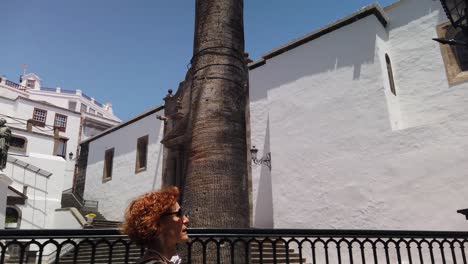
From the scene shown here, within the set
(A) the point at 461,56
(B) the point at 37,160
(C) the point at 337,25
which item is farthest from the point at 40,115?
(A) the point at 461,56

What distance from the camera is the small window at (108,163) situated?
67.6 ft

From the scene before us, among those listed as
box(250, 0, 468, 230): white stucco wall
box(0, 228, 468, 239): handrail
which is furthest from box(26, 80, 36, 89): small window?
box(0, 228, 468, 239): handrail

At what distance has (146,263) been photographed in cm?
176

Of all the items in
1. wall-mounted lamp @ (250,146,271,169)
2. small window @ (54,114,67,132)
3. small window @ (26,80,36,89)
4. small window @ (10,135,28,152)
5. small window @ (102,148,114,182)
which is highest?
small window @ (26,80,36,89)

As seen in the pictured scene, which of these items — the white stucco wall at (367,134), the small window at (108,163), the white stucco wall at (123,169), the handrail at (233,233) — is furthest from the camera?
the small window at (108,163)

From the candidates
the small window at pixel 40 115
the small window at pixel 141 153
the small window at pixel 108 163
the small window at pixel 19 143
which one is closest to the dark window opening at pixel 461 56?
the small window at pixel 141 153

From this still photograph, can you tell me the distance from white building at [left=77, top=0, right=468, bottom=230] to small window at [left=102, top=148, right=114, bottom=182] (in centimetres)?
1016

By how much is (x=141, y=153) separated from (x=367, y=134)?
461 inches

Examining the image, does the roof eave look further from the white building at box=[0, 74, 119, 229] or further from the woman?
the woman

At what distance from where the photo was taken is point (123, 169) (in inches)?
764

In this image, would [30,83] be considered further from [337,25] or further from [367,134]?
[367,134]

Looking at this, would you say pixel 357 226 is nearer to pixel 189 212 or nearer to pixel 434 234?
pixel 434 234

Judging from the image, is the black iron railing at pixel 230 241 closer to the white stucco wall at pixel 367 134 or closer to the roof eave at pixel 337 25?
the white stucco wall at pixel 367 134

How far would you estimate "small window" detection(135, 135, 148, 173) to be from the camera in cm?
1852
